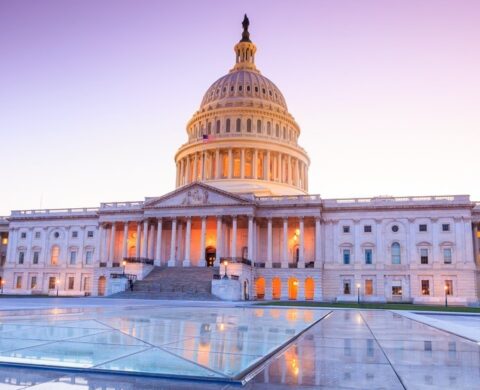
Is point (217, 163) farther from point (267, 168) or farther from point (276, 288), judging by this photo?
point (276, 288)

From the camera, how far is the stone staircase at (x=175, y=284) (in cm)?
5869

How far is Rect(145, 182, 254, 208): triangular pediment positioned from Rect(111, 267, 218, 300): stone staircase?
10610 millimetres

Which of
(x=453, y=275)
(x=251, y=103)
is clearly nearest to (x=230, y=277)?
(x=453, y=275)

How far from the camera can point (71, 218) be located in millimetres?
89500

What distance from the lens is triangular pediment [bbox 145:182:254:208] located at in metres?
74.9

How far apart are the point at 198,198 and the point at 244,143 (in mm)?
24141

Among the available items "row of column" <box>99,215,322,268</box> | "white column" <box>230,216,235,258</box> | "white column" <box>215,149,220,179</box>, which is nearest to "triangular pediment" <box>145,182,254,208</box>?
"row of column" <box>99,215,322,268</box>

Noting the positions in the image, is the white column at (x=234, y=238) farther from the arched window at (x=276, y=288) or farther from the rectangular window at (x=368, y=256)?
the rectangular window at (x=368, y=256)

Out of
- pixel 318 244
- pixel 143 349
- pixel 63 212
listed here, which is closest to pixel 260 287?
pixel 318 244

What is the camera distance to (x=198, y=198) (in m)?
76.4

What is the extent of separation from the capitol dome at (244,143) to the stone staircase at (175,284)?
23.4 metres

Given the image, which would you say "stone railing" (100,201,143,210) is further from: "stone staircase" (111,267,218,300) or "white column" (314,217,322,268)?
"white column" (314,217,322,268)

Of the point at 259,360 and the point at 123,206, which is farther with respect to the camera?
the point at 123,206

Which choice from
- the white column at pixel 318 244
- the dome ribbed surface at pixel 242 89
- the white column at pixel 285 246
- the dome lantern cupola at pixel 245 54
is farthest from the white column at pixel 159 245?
the dome lantern cupola at pixel 245 54
